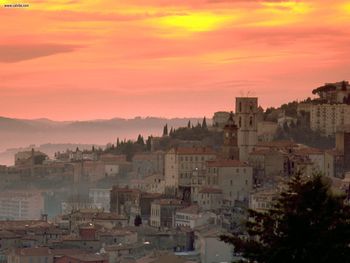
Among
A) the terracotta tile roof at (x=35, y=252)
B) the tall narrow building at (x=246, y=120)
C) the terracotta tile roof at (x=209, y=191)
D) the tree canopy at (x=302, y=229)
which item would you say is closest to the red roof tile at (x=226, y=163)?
the terracotta tile roof at (x=209, y=191)

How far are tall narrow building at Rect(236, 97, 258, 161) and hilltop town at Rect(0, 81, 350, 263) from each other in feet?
0.15

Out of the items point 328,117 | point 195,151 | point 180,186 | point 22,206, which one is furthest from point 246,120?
point 22,206

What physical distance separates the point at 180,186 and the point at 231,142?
305 centimetres

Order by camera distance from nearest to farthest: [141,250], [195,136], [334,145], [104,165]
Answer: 1. [141,250]
2. [334,145]
3. [195,136]
4. [104,165]

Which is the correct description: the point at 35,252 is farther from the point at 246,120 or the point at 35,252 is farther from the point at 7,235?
the point at 246,120

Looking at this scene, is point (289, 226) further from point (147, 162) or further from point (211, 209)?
point (147, 162)

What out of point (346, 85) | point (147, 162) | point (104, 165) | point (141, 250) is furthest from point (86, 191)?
point (141, 250)

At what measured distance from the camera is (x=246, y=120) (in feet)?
234

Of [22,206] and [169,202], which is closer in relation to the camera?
[169,202]

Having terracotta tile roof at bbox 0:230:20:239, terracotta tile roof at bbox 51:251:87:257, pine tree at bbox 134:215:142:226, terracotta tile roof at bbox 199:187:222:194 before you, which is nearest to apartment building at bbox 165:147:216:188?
terracotta tile roof at bbox 199:187:222:194

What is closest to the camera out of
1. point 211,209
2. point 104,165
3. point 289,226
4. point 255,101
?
point 289,226

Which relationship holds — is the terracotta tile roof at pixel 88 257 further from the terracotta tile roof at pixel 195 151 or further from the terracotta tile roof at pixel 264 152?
the terracotta tile roof at pixel 195 151

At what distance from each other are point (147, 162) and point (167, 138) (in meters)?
3.24

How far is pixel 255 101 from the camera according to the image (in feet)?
238
